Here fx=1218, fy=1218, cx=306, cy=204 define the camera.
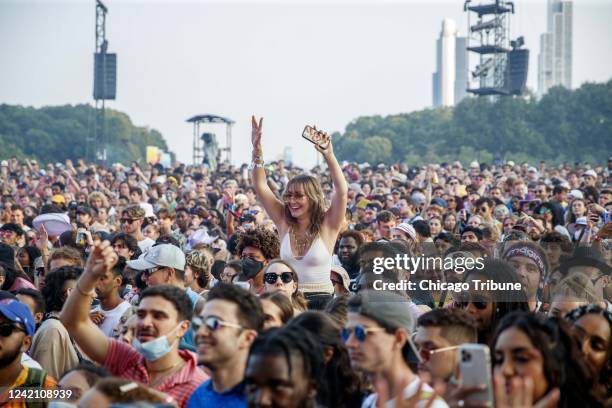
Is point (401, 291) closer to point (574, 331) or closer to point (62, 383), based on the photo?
point (574, 331)

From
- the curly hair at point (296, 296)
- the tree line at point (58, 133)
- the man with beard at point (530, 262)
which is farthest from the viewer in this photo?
the tree line at point (58, 133)

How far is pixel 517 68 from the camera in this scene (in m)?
63.2

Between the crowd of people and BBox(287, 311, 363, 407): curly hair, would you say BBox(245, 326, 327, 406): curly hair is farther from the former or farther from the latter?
BBox(287, 311, 363, 407): curly hair

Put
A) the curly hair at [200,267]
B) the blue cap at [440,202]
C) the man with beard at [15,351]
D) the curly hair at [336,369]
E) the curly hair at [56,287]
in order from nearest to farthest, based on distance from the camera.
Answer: the curly hair at [336,369] < the man with beard at [15,351] < the curly hair at [56,287] < the curly hair at [200,267] < the blue cap at [440,202]

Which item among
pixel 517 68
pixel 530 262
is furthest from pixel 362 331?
pixel 517 68

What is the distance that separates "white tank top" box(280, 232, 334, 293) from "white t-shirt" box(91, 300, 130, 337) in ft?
3.95

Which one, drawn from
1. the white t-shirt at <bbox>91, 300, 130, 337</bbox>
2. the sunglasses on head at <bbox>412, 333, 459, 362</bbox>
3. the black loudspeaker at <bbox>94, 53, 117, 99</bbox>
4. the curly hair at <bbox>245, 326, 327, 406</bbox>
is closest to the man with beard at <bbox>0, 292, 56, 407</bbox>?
the white t-shirt at <bbox>91, 300, 130, 337</bbox>

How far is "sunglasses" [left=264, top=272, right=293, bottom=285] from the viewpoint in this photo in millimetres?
8219

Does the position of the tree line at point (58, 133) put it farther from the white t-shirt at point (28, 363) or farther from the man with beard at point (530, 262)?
the white t-shirt at point (28, 363)

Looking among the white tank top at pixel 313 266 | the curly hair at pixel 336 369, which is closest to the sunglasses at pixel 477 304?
the curly hair at pixel 336 369

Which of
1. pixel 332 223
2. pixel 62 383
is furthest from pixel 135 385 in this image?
pixel 332 223

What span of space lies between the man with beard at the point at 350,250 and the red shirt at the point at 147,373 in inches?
180

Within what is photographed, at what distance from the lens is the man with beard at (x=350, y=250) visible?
11.0 meters

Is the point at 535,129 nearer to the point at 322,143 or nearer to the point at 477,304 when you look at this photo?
the point at 322,143
